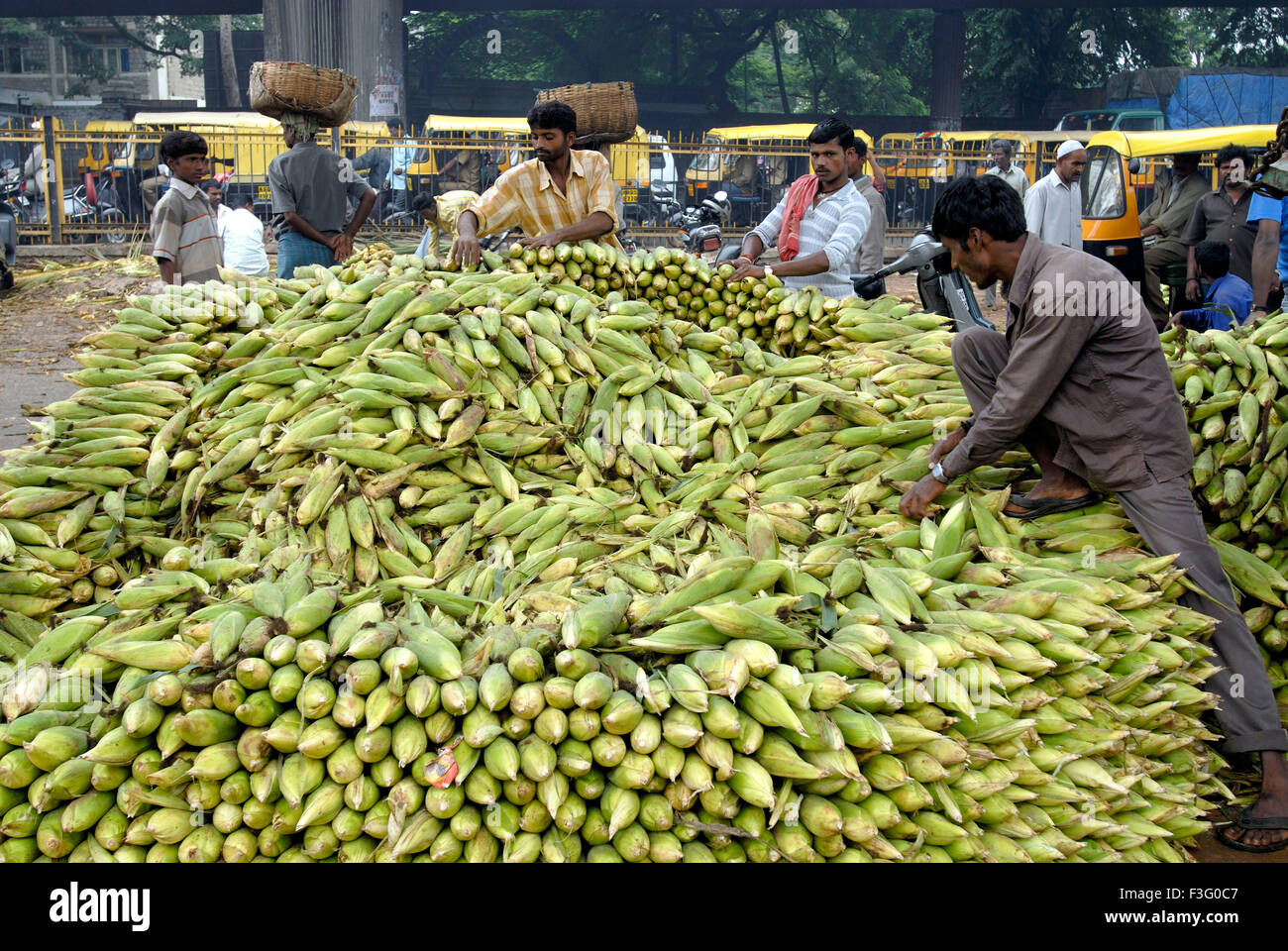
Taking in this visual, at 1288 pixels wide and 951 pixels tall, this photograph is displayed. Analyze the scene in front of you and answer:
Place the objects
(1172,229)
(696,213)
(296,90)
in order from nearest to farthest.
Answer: (296,90) < (1172,229) < (696,213)

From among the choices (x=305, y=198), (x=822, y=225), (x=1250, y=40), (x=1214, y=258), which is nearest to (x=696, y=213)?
(x=1214, y=258)

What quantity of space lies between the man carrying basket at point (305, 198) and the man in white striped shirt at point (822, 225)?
261 centimetres

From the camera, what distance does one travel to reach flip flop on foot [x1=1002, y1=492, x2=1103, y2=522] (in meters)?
3.14

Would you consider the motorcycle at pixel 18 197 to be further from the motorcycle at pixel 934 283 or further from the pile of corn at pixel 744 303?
the motorcycle at pixel 934 283

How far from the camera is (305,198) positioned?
6.19m

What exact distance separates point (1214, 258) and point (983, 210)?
4719 millimetres

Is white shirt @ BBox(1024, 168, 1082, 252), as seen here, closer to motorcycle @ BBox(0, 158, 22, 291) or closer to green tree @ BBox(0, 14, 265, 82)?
motorcycle @ BBox(0, 158, 22, 291)

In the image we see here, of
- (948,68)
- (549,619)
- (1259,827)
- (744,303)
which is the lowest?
(1259,827)

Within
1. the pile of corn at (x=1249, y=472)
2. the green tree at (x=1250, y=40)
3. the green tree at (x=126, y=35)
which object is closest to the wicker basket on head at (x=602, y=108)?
the pile of corn at (x=1249, y=472)

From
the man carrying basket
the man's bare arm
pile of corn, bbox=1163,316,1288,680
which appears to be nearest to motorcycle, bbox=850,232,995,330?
the man's bare arm

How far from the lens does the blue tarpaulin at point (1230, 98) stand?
81.7 feet

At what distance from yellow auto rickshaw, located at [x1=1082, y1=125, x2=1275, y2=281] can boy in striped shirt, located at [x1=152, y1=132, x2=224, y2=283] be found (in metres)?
8.01

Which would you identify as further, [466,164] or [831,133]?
[466,164]

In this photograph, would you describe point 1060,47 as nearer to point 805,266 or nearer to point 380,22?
point 380,22
